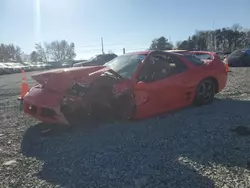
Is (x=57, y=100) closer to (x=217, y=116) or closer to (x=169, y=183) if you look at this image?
(x=169, y=183)

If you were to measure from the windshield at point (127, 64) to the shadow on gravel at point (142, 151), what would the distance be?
1.00 m

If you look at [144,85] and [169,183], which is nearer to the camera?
[169,183]

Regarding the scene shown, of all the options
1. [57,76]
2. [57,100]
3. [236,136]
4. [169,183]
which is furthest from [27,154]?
[236,136]

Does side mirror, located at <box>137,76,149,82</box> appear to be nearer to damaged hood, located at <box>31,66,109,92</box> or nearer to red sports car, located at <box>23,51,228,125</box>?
red sports car, located at <box>23,51,228,125</box>

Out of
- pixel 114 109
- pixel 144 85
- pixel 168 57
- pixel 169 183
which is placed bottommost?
pixel 169 183

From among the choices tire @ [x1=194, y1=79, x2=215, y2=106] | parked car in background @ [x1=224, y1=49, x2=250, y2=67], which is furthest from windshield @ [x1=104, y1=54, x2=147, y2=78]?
parked car in background @ [x1=224, y1=49, x2=250, y2=67]

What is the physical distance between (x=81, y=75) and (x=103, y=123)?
99 cm

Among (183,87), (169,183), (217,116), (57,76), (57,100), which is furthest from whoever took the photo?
(183,87)

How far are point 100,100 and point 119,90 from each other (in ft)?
1.24

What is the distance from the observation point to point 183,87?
5398mm

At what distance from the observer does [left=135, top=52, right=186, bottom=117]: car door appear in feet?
15.6

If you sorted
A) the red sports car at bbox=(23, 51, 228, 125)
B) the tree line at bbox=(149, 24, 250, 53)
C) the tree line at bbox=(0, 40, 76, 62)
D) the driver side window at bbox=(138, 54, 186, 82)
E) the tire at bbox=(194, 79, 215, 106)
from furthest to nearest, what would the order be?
the tree line at bbox=(0, 40, 76, 62) < the tree line at bbox=(149, 24, 250, 53) < the tire at bbox=(194, 79, 215, 106) < the driver side window at bbox=(138, 54, 186, 82) < the red sports car at bbox=(23, 51, 228, 125)

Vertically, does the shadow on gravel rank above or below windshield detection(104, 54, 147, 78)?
below

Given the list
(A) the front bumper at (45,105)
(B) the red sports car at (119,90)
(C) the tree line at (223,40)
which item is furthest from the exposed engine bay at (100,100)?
(C) the tree line at (223,40)
